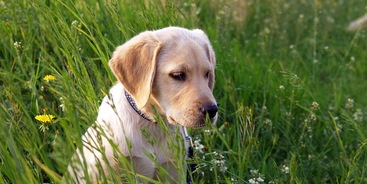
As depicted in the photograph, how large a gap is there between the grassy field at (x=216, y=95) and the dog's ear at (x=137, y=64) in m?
0.14

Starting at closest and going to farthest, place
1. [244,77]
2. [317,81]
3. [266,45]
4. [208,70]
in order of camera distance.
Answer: [208,70] < [244,77] < [317,81] < [266,45]

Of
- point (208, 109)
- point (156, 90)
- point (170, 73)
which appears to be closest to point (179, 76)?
point (170, 73)

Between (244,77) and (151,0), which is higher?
(151,0)

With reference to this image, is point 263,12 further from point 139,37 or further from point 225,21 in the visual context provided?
point 139,37

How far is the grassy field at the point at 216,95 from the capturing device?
3.38m

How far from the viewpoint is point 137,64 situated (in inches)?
135

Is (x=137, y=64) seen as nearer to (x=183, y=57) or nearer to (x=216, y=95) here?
(x=183, y=57)

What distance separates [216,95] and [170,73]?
1.51 meters

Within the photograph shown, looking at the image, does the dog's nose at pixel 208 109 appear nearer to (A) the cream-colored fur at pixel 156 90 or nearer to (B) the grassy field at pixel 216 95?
(A) the cream-colored fur at pixel 156 90

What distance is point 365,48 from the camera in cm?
770

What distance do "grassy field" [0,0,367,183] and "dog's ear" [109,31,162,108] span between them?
0.14m

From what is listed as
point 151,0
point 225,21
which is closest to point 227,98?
point 151,0

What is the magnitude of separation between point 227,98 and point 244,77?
391mm

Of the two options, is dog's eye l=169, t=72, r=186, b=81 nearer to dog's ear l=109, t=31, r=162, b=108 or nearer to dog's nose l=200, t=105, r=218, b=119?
dog's ear l=109, t=31, r=162, b=108
